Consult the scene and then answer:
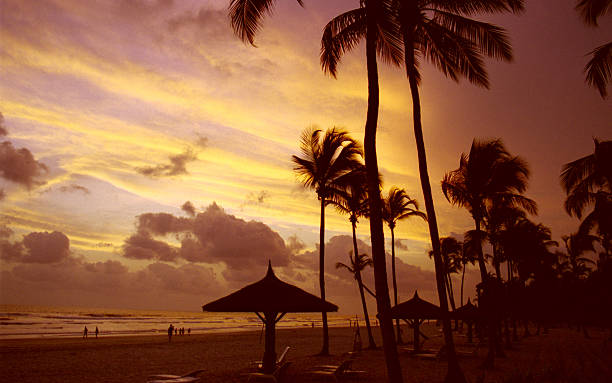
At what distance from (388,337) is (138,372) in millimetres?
12801

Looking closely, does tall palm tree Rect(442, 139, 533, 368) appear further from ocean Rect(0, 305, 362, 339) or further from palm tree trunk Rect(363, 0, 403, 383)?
ocean Rect(0, 305, 362, 339)

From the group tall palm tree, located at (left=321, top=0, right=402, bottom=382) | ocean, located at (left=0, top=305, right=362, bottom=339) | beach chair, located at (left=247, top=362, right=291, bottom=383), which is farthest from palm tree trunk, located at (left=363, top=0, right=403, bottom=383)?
ocean, located at (left=0, top=305, right=362, bottom=339)

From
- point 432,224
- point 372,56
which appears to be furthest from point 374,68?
point 432,224

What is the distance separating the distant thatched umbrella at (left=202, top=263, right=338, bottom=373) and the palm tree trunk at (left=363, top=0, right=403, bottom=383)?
3415 millimetres

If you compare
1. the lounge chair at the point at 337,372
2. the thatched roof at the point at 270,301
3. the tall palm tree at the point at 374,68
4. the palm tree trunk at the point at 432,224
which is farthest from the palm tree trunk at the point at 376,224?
the lounge chair at the point at 337,372

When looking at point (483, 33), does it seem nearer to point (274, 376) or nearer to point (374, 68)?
point (374, 68)

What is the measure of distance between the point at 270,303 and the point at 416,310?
31.2 ft

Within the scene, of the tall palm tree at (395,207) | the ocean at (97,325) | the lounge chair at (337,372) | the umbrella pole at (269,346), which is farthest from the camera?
the ocean at (97,325)

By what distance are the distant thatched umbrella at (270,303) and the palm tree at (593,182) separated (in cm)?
980

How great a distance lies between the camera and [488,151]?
53.7 feet

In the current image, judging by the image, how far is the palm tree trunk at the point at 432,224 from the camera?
380 inches

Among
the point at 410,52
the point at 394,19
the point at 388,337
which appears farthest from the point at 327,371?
the point at 394,19

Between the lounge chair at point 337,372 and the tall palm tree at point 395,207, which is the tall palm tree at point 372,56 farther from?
the tall palm tree at point 395,207

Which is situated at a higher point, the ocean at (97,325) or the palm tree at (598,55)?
the palm tree at (598,55)
